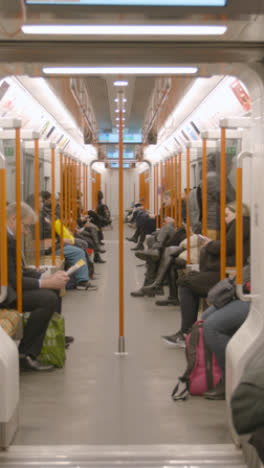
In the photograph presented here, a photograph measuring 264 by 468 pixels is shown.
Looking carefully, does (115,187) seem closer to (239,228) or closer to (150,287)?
(150,287)

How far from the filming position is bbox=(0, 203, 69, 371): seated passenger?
4.75 meters

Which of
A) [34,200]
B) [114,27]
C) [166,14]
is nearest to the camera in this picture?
[166,14]

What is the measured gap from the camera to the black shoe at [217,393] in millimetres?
4258

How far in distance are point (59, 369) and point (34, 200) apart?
2.35m

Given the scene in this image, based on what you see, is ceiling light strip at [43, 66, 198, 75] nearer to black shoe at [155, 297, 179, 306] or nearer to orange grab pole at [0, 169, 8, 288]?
orange grab pole at [0, 169, 8, 288]

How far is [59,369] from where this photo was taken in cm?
510

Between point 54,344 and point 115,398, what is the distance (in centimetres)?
82

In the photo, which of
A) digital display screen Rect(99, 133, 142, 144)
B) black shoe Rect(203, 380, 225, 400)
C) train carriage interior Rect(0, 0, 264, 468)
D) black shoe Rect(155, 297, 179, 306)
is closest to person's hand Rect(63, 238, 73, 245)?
train carriage interior Rect(0, 0, 264, 468)

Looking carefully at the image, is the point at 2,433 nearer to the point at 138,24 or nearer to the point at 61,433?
the point at 61,433

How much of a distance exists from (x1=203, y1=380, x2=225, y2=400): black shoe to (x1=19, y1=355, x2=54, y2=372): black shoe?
4.70 ft

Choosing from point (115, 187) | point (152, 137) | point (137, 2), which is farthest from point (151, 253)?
point (115, 187)

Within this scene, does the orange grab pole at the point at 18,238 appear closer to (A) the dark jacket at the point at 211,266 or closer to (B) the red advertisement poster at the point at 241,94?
(A) the dark jacket at the point at 211,266

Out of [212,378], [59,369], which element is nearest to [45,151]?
[59,369]

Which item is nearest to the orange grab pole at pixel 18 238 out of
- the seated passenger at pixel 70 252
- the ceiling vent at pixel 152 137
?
the seated passenger at pixel 70 252
